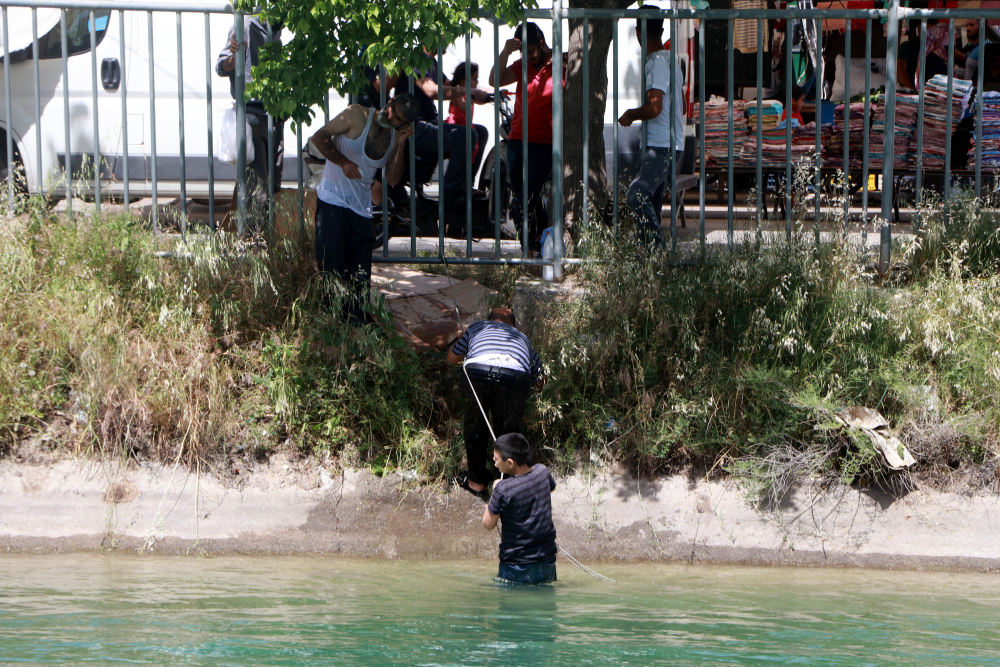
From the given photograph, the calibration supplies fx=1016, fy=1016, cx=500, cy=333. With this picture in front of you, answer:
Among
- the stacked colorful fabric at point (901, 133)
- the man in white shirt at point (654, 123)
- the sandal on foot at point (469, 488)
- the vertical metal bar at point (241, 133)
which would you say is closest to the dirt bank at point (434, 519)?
the sandal on foot at point (469, 488)

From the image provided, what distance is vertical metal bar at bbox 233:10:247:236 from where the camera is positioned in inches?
259

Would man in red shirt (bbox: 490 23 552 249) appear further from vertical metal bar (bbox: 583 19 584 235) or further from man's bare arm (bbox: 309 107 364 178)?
man's bare arm (bbox: 309 107 364 178)

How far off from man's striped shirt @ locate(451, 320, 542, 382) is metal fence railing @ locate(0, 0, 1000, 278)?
1.05 metres

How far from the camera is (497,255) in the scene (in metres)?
6.95

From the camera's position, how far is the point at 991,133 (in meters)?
8.95

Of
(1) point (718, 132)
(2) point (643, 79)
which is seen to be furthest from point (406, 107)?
(1) point (718, 132)

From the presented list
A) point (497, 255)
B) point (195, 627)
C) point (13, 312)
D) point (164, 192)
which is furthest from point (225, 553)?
point (164, 192)

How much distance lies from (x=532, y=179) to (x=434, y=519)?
3065mm

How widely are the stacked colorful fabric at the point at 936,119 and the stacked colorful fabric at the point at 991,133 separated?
0.19 m

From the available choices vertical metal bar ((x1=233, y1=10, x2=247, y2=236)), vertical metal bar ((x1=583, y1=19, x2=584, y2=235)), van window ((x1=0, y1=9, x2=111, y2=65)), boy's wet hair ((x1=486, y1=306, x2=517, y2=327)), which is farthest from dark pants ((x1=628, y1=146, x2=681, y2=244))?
van window ((x1=0, y1=9, x2=111, y2=65))

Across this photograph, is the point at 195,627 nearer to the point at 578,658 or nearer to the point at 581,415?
the point at 578,658

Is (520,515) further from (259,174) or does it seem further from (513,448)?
(259,174)

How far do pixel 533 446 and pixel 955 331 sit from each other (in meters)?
2.70

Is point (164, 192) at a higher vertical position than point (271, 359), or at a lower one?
higher
